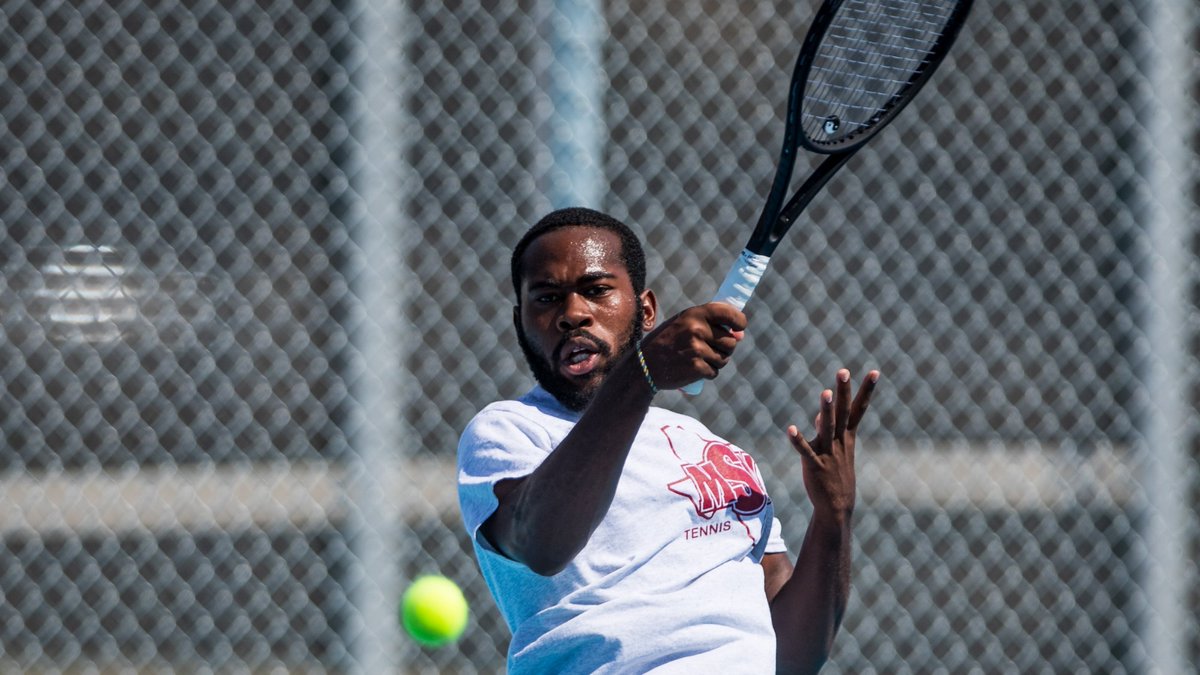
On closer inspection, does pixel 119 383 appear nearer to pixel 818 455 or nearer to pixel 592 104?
pixel 592 104

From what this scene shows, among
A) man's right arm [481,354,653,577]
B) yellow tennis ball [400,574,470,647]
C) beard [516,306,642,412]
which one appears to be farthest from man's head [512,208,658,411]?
yellow tennis ball [400,574,470,647]

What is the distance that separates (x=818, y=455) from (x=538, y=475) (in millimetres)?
610

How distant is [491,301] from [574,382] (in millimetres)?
2498

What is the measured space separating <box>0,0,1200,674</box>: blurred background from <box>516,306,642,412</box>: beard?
71.8 inches

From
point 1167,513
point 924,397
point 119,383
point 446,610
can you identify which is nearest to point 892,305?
point 924,397

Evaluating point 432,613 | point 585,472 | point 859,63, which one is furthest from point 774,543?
point 432,613

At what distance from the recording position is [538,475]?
1.72 m

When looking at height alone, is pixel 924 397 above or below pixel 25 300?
above

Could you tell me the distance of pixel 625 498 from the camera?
77.1 inches

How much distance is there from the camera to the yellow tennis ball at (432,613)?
3.99 metres

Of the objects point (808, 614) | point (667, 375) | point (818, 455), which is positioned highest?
point (667, 375)

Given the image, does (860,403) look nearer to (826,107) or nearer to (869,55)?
(826,107)

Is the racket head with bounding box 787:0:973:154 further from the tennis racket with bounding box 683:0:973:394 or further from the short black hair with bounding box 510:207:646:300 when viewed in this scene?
the short black hair with bounding box 510:207:646:300

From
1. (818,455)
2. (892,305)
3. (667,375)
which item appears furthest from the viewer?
(892,305)
